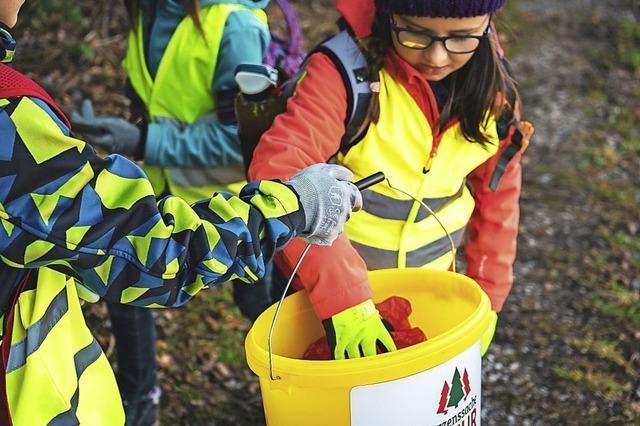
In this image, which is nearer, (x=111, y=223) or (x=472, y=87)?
(x=111, y=223)

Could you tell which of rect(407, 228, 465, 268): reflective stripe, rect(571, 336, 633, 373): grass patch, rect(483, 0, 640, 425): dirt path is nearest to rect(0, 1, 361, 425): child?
rect(407, 228, 465, 268): reflective stripe

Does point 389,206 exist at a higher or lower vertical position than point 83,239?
lower

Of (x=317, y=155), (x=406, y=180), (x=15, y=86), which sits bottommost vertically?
(x=406, y=180)

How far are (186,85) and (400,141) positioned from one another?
0.82 m

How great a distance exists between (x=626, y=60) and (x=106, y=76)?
3.93m

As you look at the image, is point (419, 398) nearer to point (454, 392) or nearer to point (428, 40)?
point (454, 392)

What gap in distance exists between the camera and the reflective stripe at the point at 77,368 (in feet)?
5.29

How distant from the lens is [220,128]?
9.02 feet

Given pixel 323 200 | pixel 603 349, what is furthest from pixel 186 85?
pixel 603 349

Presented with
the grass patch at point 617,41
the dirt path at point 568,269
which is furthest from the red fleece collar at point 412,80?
the grass patch at point 617,41

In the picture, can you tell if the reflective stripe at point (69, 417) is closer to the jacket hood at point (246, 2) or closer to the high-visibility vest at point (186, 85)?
the high-visibility vest at point (186, 85)

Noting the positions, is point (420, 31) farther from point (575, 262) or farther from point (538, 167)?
point (538, 167)

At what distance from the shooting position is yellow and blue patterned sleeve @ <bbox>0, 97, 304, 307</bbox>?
1.42 m

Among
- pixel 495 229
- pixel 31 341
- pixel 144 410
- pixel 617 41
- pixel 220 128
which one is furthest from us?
pixel 617 41
